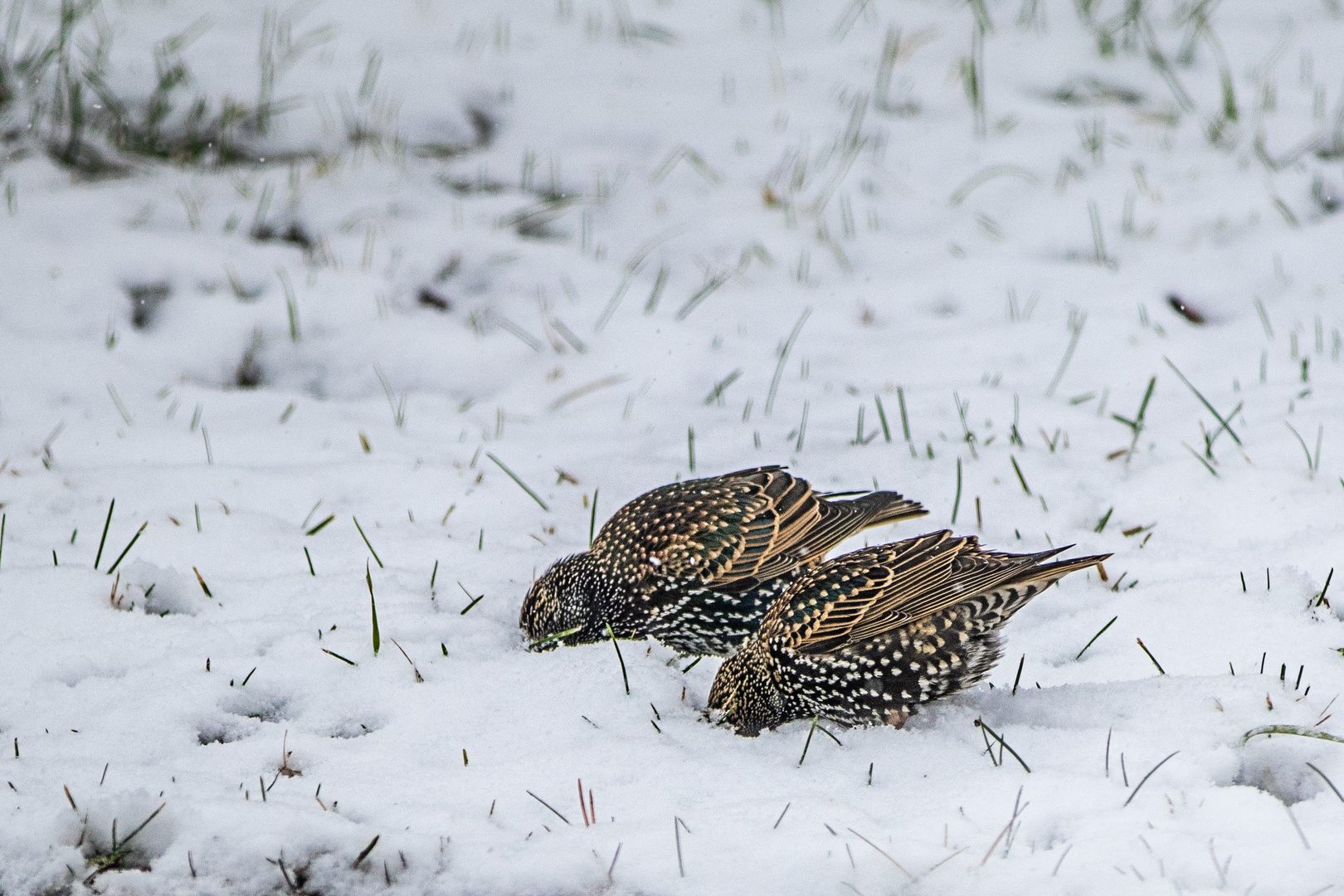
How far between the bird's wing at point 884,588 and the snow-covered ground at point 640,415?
270 millimetres

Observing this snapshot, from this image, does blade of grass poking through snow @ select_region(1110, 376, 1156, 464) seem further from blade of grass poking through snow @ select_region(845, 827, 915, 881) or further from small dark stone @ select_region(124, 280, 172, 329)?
small dark stone @ select_region(124, 280, 172, 329)

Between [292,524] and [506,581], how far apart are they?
855 mm

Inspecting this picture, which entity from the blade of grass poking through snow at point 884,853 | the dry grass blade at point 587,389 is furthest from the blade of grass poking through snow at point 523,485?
the blade of grass poking through snow at point 884,853

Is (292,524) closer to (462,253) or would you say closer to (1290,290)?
(462,253)

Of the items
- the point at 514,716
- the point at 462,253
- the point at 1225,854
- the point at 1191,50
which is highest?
the point at 1191,50

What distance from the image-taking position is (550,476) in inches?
173

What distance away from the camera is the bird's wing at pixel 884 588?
280 centimetres

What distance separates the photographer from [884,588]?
286 centimetres

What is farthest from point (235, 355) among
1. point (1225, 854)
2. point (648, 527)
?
point (1225, 854)

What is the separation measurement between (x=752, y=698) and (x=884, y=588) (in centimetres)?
42

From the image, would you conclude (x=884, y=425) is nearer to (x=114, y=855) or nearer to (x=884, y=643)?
(x=884, y=643)

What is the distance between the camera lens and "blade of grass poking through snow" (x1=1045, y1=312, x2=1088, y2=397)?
196 inches

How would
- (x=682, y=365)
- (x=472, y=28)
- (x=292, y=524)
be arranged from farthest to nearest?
(x=472, y=28) < (x=682, y=365) < (x=292, y=524)

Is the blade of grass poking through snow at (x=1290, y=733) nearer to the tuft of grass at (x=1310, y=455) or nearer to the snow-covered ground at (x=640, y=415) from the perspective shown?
the snow-covered ground at (x=640, y=415)
